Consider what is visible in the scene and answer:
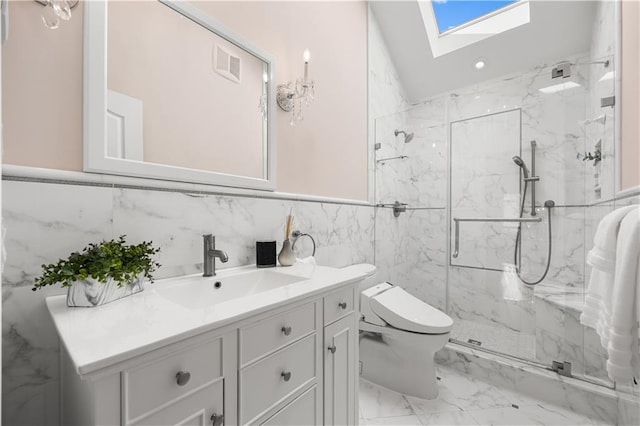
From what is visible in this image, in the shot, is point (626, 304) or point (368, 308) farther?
point (368, 308)

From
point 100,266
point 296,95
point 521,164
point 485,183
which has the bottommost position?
point 100,266

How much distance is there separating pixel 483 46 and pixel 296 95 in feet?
6.23

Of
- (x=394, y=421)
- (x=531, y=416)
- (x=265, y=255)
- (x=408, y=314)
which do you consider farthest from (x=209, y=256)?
(x=531, y=416)

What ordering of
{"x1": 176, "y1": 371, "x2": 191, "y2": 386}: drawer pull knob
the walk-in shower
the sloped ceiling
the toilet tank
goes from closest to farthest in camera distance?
{"x1": 176, "y1": 371, "x2": 191, "y2": 386}: drawer pull knob → the toilet tank → the walk-in shower → the sloped ceiling

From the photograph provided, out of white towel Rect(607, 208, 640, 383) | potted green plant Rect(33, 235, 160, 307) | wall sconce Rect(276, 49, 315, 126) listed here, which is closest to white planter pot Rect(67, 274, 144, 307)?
potted green plant Rect(33, 235, 160, 307)

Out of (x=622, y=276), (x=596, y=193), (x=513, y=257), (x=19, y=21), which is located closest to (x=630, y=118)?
(x=596, y=193)

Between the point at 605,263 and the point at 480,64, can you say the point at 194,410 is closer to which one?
the point at 605,263

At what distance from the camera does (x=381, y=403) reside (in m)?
1.74

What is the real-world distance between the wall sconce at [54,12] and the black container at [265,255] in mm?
990

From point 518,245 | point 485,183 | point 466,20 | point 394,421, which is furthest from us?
point 466,20

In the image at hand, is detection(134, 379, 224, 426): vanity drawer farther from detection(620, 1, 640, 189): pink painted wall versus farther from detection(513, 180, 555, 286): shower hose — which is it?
detection(513, 180, 555, 286): shower hose

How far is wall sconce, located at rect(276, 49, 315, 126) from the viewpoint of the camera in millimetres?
1585

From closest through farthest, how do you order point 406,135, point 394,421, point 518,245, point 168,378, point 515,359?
point 168,378 → point 394,421 → point 515,359 → point 518,245 → point 406,135

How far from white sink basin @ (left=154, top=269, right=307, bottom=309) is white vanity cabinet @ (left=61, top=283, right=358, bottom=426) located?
26 cm
